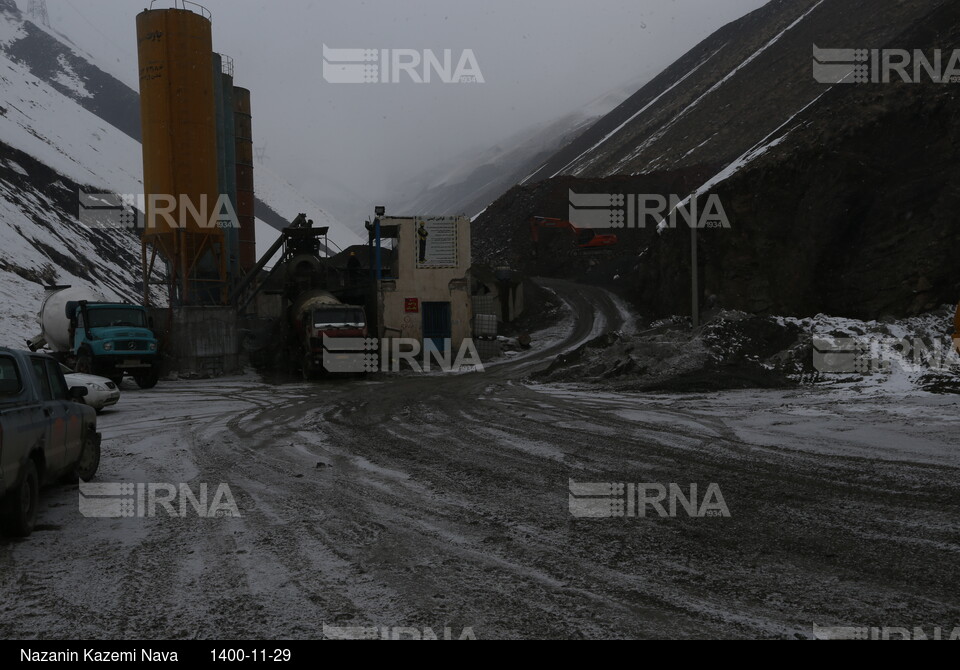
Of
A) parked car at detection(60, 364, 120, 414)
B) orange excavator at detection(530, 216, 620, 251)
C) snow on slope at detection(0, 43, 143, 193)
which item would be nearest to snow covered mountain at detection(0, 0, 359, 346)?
snow on slope at detection(0, 43, 143, 193)

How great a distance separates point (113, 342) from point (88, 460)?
46.9 feet

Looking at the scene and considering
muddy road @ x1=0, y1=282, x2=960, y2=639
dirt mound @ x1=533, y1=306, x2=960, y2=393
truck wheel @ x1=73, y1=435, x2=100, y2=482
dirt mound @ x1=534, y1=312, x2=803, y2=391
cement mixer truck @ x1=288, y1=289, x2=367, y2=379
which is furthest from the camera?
cement mixer truck @ x1=288, y1=289, x2=367, y2=379

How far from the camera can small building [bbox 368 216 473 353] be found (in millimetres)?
35500

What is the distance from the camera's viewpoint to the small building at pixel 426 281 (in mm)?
35500

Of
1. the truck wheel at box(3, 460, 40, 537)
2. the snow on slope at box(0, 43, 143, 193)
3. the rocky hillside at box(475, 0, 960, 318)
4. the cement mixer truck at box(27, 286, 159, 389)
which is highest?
the snow on slope at box(0, 43, 143, 193)

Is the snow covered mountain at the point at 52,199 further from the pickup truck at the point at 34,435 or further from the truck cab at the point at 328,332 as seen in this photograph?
the pickup truck at the point at 34,435

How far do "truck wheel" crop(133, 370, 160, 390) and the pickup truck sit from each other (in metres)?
14.7

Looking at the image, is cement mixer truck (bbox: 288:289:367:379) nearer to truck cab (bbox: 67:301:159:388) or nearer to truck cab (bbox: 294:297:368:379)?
truck cab (bbox: 294:297:368:379)

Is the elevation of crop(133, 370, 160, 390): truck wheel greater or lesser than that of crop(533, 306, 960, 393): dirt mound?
lesser

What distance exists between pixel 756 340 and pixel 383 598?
18764 mm

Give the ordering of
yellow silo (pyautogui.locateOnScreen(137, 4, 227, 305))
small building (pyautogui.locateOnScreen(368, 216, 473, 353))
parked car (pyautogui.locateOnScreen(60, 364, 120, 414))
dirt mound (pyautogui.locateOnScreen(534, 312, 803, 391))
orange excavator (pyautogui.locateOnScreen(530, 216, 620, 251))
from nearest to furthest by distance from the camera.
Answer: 1. parked car (pyautogui.locateOnScreen(60, 364, 120, 414))
2. dirt mound (pyautogui.locateOnScreen(534, 312, 803, 391))
3. yellow silo (pyautogui.locateOnScreen(137, 4, 227, 305))
4. small building (pyautogui.locateOnScreen(368, 216, 473, 353))
5. orange excavator (pyautogui.locateOnScreen(530, 216, 620, 251))

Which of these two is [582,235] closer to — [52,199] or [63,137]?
[52,199]

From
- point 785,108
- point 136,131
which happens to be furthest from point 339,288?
point 136,131

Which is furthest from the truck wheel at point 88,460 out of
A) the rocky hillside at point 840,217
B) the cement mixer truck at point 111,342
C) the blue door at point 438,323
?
the blue door at point 438,323
